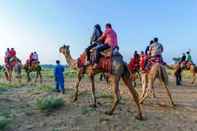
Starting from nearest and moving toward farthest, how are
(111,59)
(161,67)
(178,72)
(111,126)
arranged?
(111,126) → (111,59) → (161,67) → (178,72)

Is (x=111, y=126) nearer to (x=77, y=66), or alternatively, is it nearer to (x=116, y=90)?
(x=116, y=90)

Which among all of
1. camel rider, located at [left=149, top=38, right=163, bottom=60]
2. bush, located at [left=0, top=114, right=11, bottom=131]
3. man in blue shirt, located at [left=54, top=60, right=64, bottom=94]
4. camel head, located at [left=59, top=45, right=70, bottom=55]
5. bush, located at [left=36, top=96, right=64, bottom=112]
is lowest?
bush, located at [left=0, top=114, right=11, bottom=131]

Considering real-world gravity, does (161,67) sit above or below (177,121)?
above

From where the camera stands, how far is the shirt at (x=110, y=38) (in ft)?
51.9

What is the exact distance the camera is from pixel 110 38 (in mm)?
15867

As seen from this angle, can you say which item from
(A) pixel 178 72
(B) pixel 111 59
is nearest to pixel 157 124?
(B) pixel 111 59

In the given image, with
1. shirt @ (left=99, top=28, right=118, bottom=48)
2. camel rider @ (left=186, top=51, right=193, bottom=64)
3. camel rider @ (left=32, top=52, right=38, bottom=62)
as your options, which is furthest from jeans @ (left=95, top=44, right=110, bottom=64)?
camel rider @ (left=186, top=51, right=193, bottom=64)

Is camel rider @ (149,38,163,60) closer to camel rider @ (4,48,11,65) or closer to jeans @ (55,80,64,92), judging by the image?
jeans @ (55,80,64,92)

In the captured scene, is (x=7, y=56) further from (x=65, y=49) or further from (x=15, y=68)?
(x=65, y=49)

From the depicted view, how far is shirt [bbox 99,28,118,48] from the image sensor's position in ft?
51.9

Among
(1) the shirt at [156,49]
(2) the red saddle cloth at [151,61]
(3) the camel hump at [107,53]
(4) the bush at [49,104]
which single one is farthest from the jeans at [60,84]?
(3) the camel hump at [107,53]

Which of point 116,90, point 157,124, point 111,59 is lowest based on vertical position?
point 157,124

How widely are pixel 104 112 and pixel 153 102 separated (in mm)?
4119

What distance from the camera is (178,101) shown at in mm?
20359
